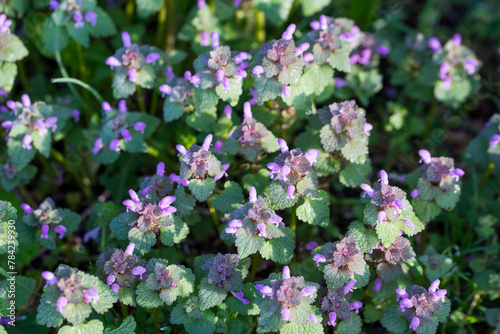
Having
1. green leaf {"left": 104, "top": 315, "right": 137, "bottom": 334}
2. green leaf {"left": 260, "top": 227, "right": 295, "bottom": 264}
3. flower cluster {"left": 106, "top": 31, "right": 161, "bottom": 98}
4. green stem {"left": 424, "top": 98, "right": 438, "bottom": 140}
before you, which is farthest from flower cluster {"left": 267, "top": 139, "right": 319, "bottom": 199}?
green stem {"left": 424, "top": 98, "right": 438, "bottom": 140}

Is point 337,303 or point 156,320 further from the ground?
point 337,303

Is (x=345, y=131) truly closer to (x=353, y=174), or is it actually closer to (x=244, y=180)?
(x=353, y=174)

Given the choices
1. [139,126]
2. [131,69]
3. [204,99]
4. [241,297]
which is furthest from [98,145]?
[241,297]

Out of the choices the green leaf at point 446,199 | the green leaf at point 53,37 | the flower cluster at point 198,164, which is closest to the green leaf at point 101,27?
the green leaf at point 53,37

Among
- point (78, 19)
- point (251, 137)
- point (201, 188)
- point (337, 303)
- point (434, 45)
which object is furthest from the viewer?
point (434, 45)

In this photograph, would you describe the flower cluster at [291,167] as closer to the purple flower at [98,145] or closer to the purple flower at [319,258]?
the purple flower at [319,258]

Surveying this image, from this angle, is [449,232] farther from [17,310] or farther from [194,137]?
[17,310]
